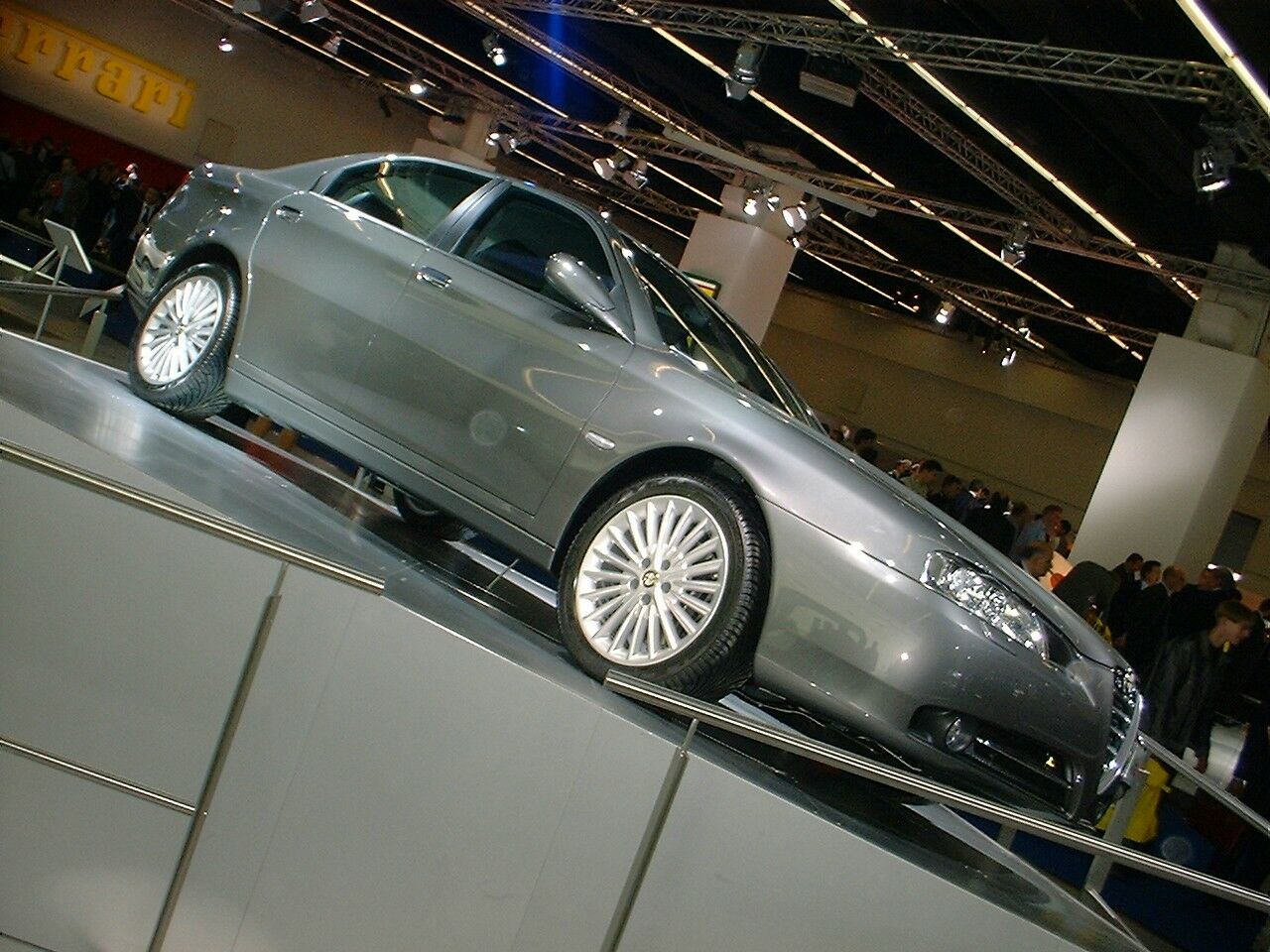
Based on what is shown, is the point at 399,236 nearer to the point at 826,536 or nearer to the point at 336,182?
the point at 336,182

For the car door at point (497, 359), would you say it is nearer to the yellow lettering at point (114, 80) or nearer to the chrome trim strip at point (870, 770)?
the chrome trim strip at point (870, 770)

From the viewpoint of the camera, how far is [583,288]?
3.87 metres

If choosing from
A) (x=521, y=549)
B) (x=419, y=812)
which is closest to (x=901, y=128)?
(x=521, y=549)

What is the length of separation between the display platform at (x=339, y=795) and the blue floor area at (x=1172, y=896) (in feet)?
11.3

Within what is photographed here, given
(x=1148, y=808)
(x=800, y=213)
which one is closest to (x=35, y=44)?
(x=800, y=213)

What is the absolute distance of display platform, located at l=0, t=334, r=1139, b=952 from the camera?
2.95 metres

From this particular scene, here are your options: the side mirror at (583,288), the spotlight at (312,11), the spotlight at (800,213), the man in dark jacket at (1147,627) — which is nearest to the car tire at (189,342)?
the side mirror at (583,288)

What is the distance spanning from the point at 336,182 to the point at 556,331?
1.36m

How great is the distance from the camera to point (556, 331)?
4.01 meters

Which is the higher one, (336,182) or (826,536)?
(336,182)

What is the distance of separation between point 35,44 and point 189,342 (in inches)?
704

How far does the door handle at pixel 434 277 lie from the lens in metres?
4.27

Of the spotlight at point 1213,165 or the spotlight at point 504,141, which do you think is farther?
the spotlight at point 504,141

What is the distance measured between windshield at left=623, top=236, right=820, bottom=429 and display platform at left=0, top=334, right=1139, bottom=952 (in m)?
1.35
